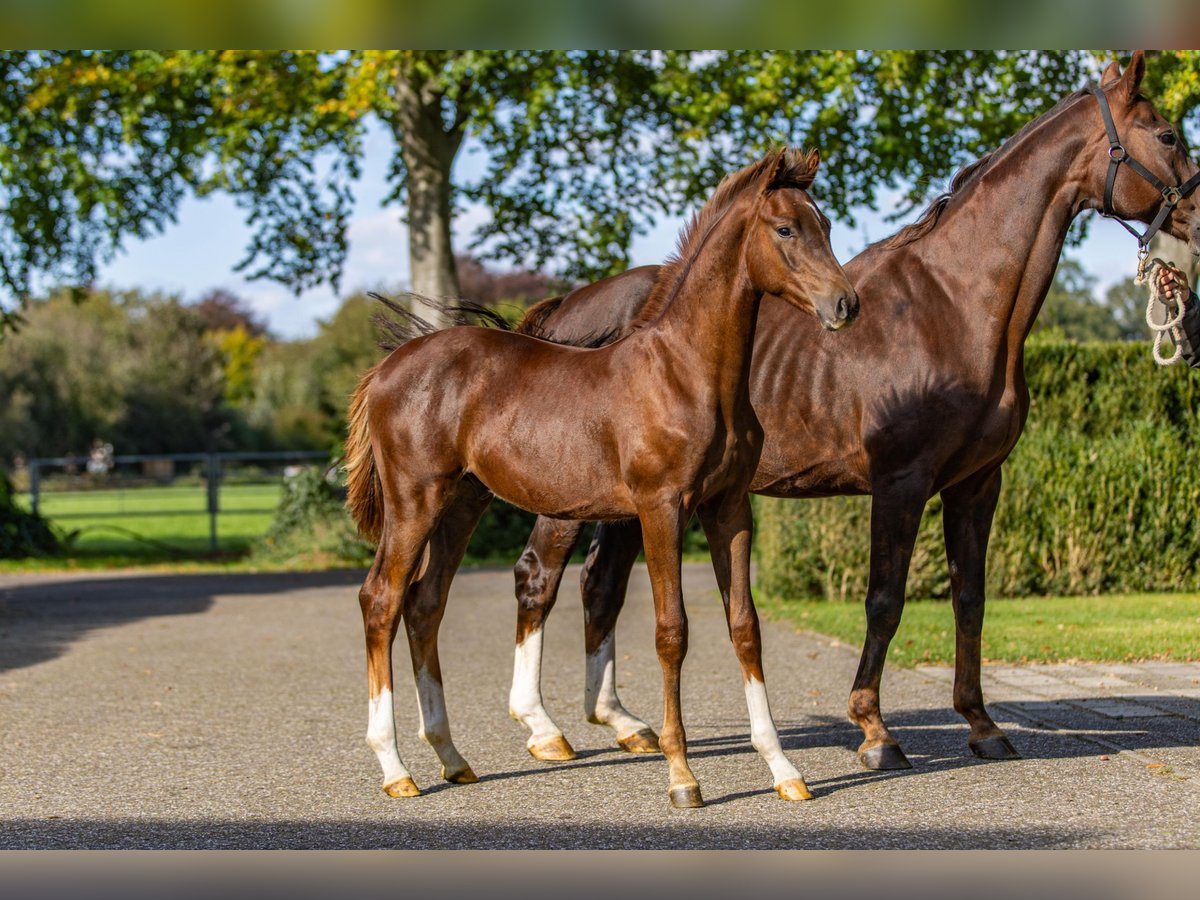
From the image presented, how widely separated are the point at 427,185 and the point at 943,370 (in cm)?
1356

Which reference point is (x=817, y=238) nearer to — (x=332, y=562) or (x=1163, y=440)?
(x=1163, y=440)

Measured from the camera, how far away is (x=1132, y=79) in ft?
18.6

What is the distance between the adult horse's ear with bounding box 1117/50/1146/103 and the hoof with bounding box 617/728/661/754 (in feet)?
12.2

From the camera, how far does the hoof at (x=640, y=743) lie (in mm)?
6457

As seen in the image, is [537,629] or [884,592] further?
[537,629]

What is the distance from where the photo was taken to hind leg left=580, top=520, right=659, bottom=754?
6590 mm

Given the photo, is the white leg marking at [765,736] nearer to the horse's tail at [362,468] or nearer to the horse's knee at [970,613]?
the horse's knee at [970,613]

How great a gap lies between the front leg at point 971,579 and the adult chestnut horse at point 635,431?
1.34 meters

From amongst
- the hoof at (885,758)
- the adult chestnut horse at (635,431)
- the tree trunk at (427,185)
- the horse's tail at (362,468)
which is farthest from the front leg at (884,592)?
the tree trunk at (427,185)

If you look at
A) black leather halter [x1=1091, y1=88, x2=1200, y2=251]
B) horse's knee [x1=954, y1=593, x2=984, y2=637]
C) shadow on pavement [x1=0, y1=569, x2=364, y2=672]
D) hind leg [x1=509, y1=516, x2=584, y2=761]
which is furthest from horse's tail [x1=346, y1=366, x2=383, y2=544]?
shadow on pavement [x1=0, y1=569, x2=364, y2=672]

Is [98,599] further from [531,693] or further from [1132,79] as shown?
[1132,79]

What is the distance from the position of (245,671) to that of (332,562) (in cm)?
900

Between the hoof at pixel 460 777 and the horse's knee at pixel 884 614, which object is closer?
the hoof at pixel 460 777

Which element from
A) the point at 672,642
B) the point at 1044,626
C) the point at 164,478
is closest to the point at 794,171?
the point at 672,642
